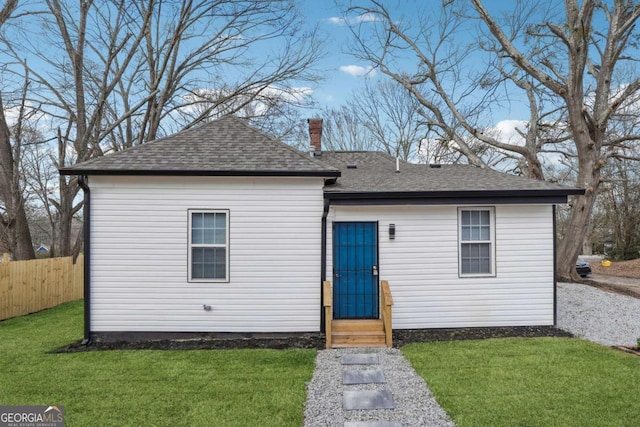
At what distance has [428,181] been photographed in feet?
26.7

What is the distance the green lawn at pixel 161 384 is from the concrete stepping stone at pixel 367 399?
517mm

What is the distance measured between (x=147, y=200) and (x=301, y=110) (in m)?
11.8

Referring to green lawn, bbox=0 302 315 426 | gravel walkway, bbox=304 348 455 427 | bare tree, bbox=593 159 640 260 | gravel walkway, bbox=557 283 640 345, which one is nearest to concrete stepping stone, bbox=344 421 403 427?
gravel walkway, bbox=304 348 455 427

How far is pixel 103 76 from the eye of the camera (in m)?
16.2

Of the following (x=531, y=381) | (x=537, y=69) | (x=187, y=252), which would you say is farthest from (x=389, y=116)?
(x=531, y=381)

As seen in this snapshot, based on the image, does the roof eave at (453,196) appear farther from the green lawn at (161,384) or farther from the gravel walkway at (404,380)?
the green lawn at (161,384)

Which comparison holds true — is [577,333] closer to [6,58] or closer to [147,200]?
[147,200]

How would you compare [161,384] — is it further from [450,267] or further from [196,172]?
[450,267]

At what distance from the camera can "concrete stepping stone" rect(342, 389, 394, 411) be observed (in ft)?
14.1

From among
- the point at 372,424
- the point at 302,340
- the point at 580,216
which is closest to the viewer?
the point at 372,424

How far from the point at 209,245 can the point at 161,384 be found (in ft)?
9.10

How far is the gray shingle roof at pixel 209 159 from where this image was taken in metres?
6.89

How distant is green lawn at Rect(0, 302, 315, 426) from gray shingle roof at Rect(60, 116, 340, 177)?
3.05 meters

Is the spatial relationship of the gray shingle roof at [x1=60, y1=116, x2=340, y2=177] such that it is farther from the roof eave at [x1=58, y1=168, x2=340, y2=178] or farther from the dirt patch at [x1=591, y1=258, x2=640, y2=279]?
the dirt patch at [x1=591, y1=258, x2=640, y2=279]
